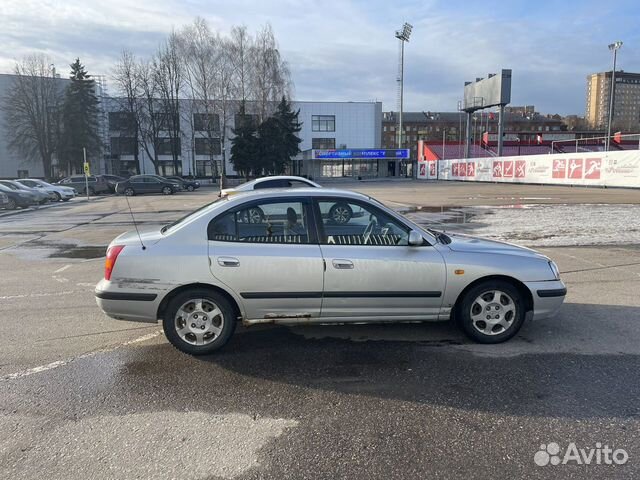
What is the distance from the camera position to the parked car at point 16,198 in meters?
25.7

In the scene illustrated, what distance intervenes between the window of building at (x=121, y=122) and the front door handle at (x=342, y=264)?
216ft

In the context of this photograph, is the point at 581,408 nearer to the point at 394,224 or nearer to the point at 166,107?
the point at 394,224

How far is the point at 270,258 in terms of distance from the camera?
14.6 feet

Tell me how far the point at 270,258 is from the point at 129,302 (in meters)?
1.42

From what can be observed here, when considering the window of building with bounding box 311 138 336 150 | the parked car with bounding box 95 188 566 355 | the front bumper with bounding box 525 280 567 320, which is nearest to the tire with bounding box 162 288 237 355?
the parked car with bounding box 95 188 566 355

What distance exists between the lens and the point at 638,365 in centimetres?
425

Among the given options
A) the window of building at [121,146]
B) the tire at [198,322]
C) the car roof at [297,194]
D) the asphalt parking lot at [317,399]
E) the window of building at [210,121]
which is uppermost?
the window of building at [210,121]

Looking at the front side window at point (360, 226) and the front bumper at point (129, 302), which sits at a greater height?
the front side window at point (360, 226)

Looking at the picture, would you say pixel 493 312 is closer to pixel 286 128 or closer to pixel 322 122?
pixel 286 128

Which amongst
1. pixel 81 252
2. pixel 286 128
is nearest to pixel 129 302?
pixel 81 252

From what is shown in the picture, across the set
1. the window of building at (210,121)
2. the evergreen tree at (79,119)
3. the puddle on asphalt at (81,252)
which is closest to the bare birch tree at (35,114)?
the evergreen tree at (79,119)

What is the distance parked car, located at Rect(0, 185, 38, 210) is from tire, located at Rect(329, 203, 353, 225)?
2692 centimetres

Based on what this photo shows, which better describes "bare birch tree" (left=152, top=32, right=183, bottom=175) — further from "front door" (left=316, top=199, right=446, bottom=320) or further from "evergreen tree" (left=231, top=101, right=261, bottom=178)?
"front door" (left=316, top=199, right=446, bottom=320)

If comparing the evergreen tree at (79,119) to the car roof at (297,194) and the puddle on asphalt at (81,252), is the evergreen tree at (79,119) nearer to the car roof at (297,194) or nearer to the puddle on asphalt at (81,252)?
the puddle on asphalt at (81,252)
